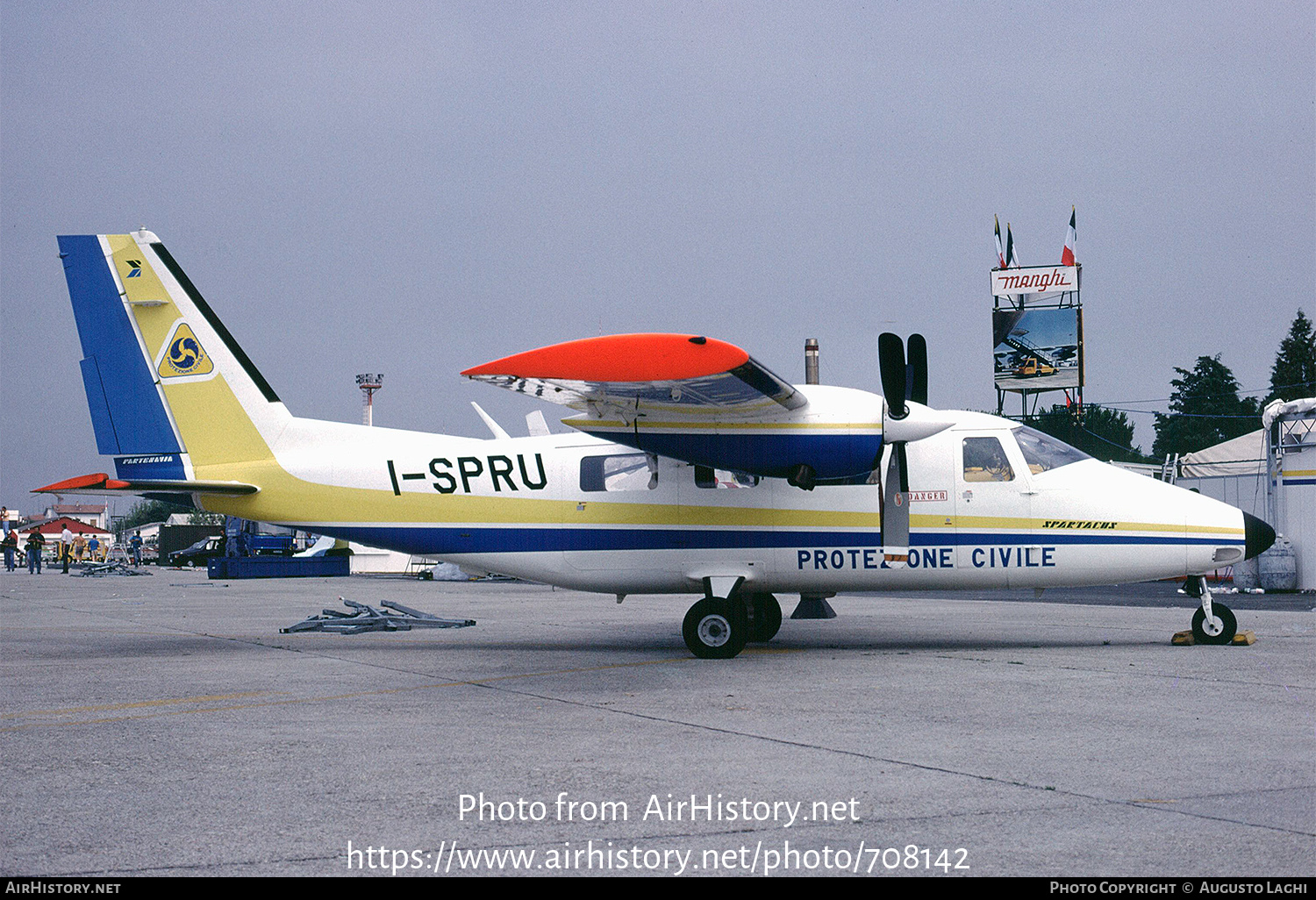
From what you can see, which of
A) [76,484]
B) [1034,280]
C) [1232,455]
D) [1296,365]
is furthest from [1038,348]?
[76,484]

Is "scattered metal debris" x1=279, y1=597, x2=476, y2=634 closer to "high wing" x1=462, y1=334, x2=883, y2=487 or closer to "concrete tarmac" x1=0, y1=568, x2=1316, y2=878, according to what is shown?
"concrete tarmac" x1=0, y1=568, x2=1316, y2=878

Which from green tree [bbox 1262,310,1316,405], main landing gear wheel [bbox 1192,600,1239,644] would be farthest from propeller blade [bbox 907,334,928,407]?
green tree [bbox 1262,310,1316,405]

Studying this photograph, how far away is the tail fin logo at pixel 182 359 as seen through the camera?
48.3 ft

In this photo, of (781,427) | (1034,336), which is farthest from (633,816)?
(1034,336)

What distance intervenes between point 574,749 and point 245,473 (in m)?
8.87

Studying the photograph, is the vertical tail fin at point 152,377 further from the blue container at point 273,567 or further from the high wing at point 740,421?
the blue container at point 273,567

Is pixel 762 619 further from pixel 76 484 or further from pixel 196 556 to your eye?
pixel 196 556

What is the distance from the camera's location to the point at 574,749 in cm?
725

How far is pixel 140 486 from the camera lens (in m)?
13.9

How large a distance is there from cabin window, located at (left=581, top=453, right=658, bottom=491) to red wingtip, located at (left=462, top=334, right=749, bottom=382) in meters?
4.04

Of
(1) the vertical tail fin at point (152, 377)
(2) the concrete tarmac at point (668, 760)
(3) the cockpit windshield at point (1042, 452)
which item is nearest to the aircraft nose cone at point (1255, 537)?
(2) the concrete tarmac at point (668, 760)

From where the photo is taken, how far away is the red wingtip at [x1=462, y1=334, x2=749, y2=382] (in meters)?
9.65

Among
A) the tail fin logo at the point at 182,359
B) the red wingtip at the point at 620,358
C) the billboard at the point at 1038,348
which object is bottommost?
the red wingtip at the point at 620,358

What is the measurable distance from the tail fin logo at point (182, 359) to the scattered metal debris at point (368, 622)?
430cm
